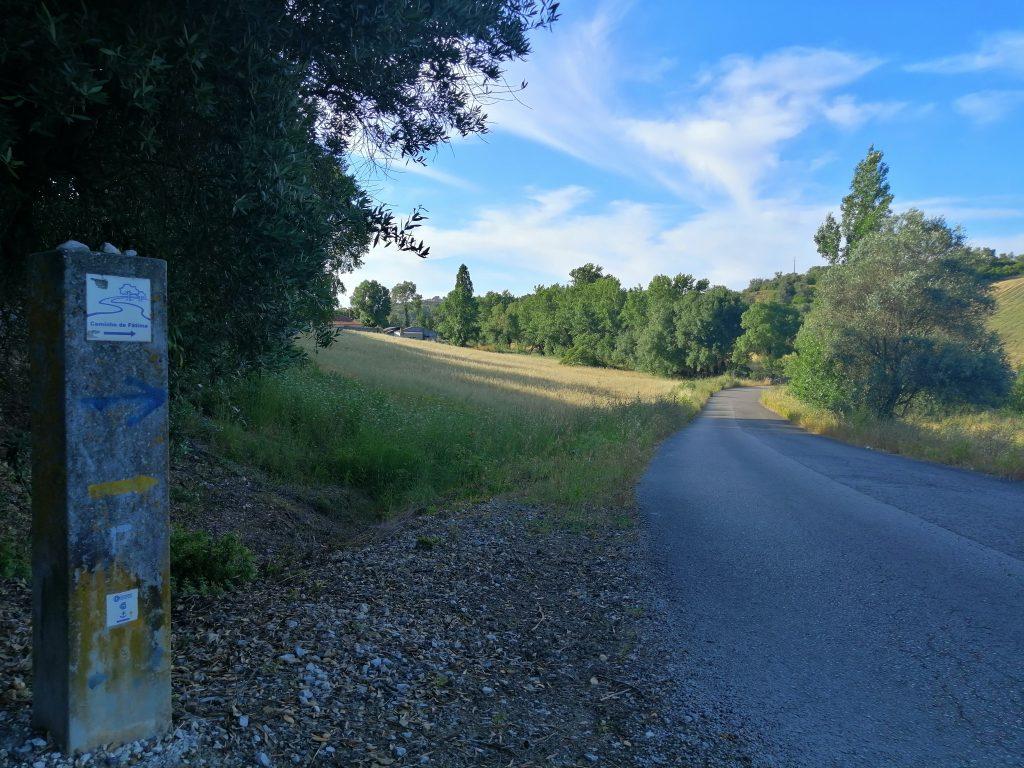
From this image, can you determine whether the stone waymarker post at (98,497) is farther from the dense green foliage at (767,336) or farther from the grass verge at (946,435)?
the dense green foliage at (767,336)

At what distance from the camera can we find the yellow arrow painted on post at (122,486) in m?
2.69

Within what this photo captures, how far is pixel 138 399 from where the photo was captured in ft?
9.31

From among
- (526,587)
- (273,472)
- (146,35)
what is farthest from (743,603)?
(273,472)

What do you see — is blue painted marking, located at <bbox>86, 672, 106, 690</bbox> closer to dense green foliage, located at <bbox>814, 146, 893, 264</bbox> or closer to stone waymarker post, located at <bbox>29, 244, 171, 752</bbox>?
stone waymarker post, located at <bbox>29, 244, 171, 752</bbox>

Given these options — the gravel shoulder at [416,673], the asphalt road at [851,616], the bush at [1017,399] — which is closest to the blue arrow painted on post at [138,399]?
the gravel shoulder at [416,673]

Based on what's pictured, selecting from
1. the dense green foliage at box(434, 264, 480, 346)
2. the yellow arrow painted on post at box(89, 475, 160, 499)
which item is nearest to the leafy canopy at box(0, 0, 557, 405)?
the yellow arrow painted on post at box(89, 475, 160, 499)

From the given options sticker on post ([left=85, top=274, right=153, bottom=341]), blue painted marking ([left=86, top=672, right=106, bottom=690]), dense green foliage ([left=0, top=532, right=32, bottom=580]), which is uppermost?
sticker on post ([left=85, top=274, right=153, bottom=341])

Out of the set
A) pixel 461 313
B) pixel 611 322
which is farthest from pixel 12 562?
pixel 461 313

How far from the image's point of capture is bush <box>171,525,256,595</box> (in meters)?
4.80

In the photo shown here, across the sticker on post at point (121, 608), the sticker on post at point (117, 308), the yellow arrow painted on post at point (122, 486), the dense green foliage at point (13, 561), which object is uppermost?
the sticker on post at point (117, 308)

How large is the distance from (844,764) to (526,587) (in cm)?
278

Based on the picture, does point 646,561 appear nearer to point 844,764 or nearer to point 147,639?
point 844,764

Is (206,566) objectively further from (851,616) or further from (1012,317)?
(1012,317)

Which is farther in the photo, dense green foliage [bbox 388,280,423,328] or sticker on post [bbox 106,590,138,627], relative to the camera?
dense green foliage [bbox 388,280,423,328]
